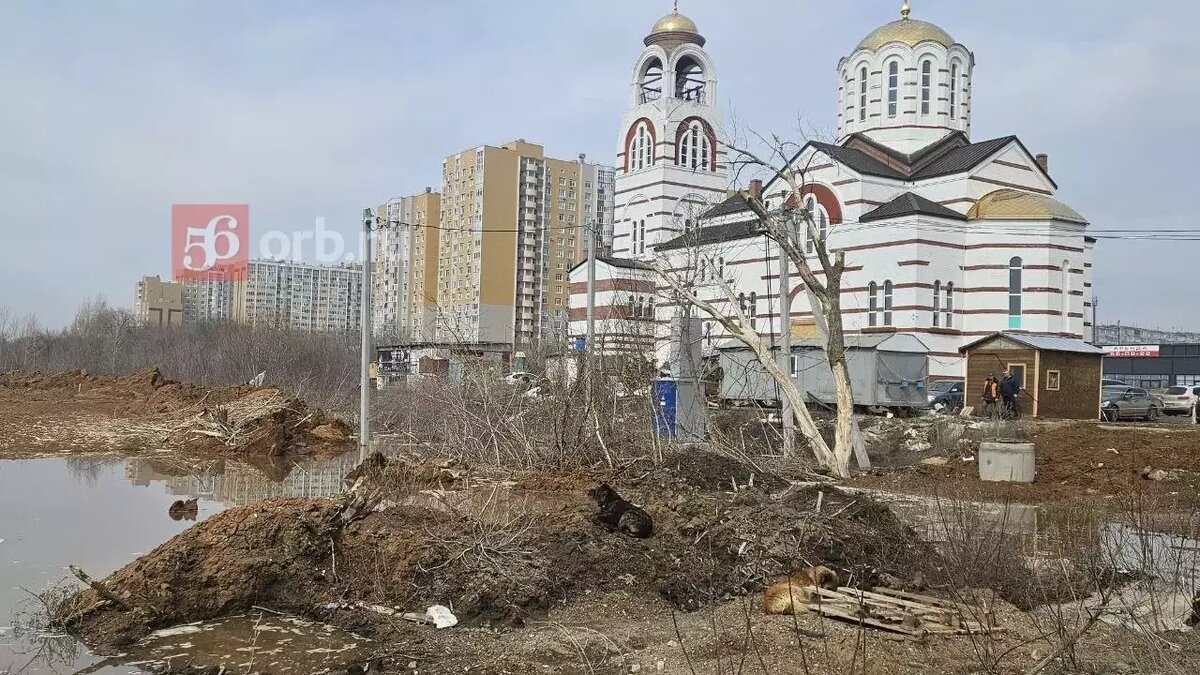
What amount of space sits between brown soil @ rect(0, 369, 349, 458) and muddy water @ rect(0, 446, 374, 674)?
189cm

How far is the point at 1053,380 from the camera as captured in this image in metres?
28.8

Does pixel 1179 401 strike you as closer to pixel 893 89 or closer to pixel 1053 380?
pixel 1053 380

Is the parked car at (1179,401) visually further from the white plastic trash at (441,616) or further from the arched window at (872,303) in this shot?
the white plastic trash at (441,616)

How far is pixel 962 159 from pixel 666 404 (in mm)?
30118

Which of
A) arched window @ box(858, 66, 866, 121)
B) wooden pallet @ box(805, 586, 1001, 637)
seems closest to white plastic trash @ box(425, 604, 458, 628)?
wooden pallet @ box(805, 586, 1001, 637)

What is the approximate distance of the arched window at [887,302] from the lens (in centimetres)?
3953

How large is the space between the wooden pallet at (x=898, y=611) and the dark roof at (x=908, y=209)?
1334 inches

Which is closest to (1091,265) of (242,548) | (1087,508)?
(1087,508)

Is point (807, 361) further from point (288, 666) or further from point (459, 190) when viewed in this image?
point (459, 190)

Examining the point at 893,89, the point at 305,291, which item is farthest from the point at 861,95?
the point at 305,291

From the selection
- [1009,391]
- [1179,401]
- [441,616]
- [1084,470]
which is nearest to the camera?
[441,616]

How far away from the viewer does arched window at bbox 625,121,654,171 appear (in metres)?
53.5

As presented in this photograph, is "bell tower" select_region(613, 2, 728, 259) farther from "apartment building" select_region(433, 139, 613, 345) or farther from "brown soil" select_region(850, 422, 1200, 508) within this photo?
"brown soil" select_region(850, 422, 1200, 508)

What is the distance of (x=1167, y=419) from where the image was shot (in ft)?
108
